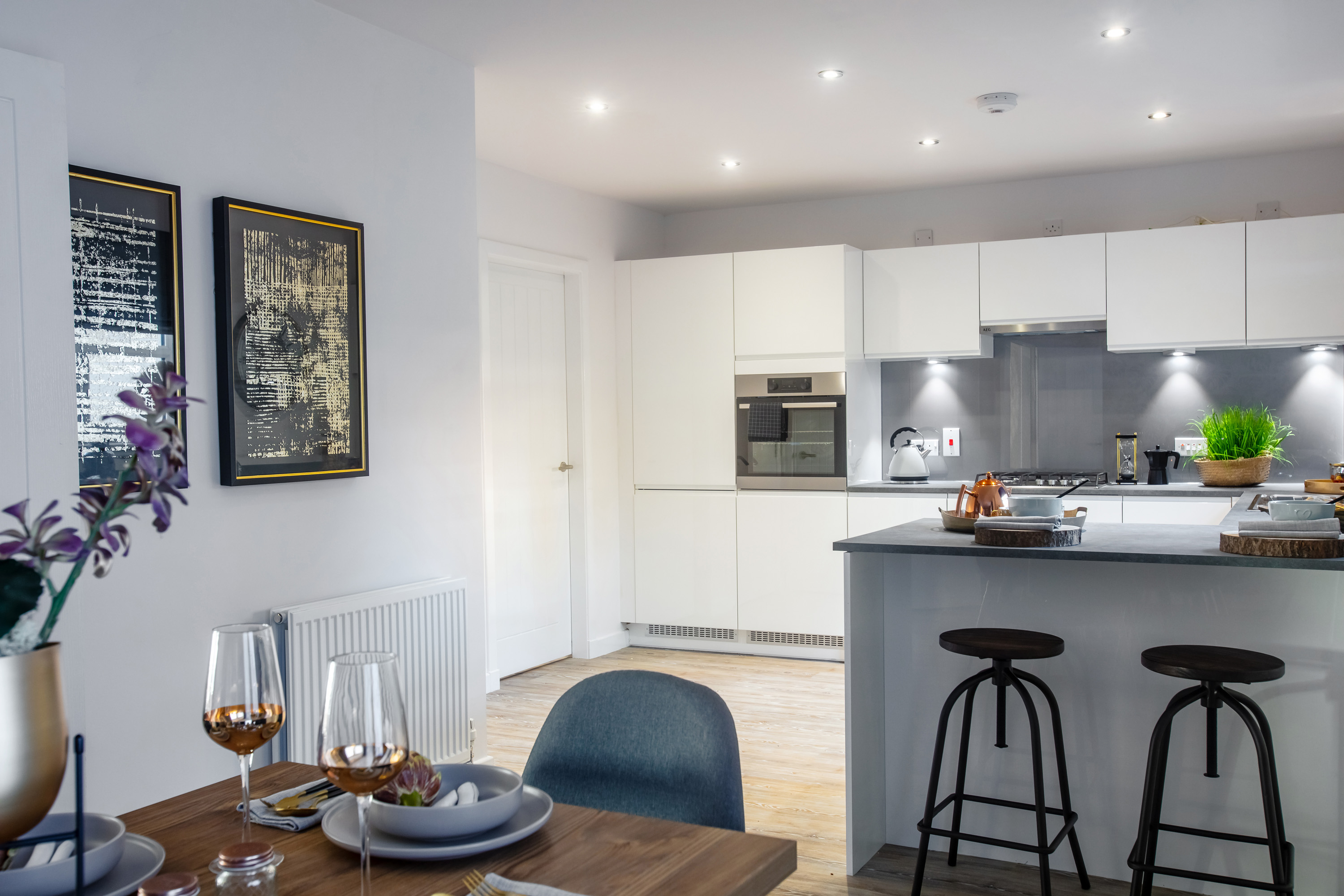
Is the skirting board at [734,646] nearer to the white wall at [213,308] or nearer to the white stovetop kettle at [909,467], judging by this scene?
the white stovetop kettle at [909,467]

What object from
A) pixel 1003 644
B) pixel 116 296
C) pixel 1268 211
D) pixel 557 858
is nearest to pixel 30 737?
pixel 557 858

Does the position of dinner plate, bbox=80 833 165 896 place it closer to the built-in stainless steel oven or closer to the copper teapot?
the copper teapot

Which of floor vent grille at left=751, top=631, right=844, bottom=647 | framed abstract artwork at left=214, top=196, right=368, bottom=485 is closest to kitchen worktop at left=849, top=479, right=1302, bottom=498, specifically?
floor vent grille at left=751, top=631, right=844, bottom=647

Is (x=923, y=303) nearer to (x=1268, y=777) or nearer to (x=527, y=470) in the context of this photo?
(x=527, y=470)

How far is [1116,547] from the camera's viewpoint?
2674 mm

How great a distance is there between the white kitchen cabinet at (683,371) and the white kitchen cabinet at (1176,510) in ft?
6.55

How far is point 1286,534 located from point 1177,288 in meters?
3.02

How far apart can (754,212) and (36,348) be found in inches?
182

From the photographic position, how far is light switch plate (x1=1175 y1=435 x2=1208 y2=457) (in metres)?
5.41

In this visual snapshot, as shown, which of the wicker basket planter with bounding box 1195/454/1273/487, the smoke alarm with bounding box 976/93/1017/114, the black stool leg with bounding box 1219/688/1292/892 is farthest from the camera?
the wicker basket planter with bounding box 1195/454/1273/487

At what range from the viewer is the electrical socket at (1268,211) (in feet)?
17.2

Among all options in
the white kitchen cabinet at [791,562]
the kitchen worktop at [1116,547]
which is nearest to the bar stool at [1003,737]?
the kitchen worktop at [1116,547]

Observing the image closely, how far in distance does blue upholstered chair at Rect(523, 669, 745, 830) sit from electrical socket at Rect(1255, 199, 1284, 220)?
480 cm

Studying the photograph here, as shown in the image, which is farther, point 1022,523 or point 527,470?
Answer: point 527,470
